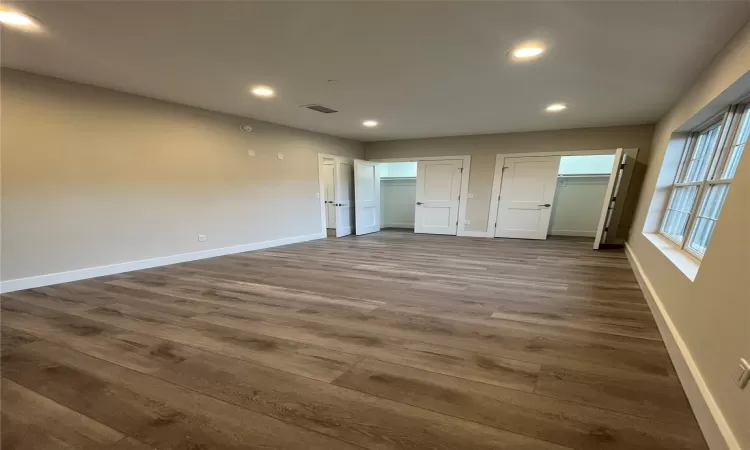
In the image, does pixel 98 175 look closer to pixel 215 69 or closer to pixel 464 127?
pixel 215 69

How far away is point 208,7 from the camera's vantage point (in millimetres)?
1881

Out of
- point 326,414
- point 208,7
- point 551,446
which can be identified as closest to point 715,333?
point 551,446

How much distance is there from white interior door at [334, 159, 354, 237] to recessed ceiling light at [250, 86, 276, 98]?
2981mm

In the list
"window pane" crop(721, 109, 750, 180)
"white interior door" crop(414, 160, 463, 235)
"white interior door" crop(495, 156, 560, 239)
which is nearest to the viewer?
"window pane" crop(721, 109, 750, 180)

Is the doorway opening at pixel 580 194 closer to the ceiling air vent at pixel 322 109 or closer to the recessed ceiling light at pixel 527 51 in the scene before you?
the recessed ceiling light at pixel 527 51

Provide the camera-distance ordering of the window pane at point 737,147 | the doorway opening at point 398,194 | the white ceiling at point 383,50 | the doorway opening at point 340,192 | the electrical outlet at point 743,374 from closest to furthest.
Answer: the electrical outlet at point 743,374 → the white ceiling at point 383,50 → the window pane at point 737,147 → the doorway opening at point 340,192 → the doorway opening at point 398,194

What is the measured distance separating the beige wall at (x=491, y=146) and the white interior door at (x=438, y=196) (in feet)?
0.91

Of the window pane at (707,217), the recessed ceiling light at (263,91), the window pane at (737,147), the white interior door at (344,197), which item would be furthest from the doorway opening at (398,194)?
the window pane at (737,147)

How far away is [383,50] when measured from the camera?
2459 mm

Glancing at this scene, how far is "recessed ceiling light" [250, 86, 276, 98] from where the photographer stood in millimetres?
3475

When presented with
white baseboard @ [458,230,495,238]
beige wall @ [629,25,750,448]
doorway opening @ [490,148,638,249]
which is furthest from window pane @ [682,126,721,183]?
white baseboard @ [458,230,495,238]

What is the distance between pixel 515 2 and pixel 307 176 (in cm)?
495

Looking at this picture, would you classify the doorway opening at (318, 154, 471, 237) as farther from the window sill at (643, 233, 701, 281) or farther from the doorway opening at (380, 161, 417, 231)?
the window sill at (643, 233, 701, 281)

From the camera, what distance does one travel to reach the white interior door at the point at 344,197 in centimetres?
681
